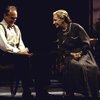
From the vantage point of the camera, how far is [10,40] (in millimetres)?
9562

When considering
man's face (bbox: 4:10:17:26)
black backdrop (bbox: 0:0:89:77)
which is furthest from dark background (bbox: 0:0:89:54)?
man's face (bbox: 4:10:17:26)

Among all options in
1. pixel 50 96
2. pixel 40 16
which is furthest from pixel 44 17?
pixel 50 96

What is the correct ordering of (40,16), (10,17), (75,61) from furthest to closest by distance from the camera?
(40,16)
(10,17)
(75,61)

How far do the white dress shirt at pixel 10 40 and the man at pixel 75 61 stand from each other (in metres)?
0.76

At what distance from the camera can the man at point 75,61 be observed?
30.2 feet

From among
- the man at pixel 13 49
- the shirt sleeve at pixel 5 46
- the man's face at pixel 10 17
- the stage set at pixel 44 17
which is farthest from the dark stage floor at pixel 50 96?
the man's face at pixel 10 17

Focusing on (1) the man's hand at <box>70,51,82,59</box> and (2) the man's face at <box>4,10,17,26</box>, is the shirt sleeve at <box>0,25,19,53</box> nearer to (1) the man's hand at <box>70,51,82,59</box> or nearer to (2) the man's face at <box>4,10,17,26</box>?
(2) the man's face at <box>4,10,17,26</box>

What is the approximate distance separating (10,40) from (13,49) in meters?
0.31

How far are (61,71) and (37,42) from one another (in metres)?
3.07

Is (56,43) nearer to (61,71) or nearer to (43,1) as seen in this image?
(61,71)

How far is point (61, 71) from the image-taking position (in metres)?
9.29

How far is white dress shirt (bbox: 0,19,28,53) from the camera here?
9.29m

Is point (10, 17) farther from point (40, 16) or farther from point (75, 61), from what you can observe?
point (40, 16)

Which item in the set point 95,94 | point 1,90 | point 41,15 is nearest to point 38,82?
point 95,94
